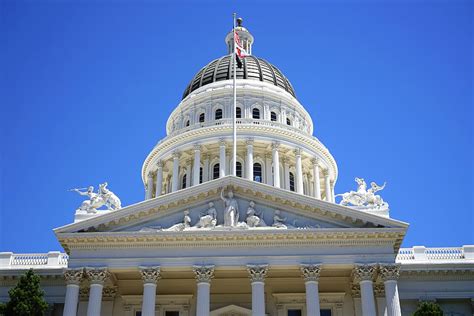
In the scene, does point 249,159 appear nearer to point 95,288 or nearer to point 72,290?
point 95,288

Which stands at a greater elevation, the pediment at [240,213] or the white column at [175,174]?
the white column at [175,174]

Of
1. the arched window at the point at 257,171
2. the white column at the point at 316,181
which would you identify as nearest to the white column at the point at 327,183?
the white column at the point at 316,181

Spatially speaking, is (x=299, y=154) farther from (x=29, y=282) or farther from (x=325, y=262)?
(x=29, y=282)

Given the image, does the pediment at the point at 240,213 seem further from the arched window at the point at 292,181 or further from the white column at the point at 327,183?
the white column at the point at 327,183

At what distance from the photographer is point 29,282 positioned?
1313 inches

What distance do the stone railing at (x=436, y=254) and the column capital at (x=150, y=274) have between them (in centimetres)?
1572

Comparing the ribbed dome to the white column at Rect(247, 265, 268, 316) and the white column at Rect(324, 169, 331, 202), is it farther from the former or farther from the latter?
the white column at Rect(247, 265, 268, 316)

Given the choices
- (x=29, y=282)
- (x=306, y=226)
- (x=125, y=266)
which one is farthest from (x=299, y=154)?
(x=29, y=282)

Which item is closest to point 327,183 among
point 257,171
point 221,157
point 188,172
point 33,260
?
point 257,171

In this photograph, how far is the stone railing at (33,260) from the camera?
41062mm

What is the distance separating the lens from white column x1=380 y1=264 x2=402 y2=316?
3297cm

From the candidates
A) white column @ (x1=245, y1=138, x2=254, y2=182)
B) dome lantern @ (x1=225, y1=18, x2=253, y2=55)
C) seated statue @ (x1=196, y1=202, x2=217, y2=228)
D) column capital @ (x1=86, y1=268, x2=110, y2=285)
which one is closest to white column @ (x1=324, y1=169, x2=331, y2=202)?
white column @ (x1=245, y1=138, x2=254, y2=182)

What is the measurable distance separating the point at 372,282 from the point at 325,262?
2.80 metres

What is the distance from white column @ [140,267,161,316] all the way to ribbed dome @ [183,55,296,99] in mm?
31088
